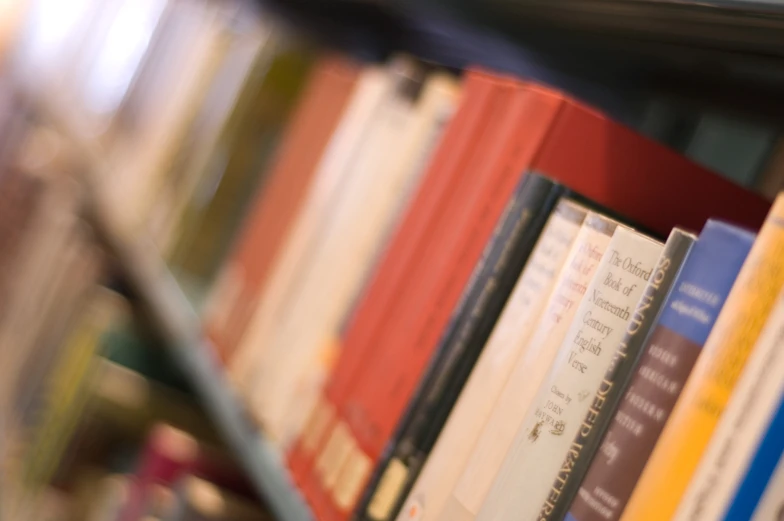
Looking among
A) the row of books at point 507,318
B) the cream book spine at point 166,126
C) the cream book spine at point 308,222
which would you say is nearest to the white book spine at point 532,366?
the row of books at point 507,318

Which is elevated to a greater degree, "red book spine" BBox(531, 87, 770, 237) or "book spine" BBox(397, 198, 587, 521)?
"red book spine" BBox(531, 87, 770, 237)

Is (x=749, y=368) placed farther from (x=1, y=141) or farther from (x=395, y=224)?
(x=1, y=141)

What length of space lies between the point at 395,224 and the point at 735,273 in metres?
0.40

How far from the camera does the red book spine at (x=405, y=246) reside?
65 centimetres

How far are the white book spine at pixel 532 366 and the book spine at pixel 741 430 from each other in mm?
136

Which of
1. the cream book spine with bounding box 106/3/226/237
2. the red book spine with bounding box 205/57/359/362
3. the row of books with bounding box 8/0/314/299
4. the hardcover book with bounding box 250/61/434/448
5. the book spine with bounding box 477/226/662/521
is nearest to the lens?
the book spine with bounding box 477/226/662/521

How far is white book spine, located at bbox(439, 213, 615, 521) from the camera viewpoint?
46 cm

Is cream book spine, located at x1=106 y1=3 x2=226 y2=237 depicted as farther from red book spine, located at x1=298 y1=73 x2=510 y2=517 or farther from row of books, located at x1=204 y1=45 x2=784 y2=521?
red book spine, located at x1=298 y1=73 x2=510 y2=517

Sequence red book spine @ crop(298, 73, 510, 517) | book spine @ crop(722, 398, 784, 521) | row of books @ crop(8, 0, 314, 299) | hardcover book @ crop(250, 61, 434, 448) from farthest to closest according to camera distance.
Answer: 1. row of books @ crop(8, 0, 314, 299)
2. hardcover book @ crop(250, 61, 434, 448)
3. red book spine @ crop(298, 73, 510, 517)
4. book spine @ crop(722, 398, 784, 521)

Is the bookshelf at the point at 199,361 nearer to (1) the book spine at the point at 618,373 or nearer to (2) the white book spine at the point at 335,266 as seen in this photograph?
(2) the white book spine at the point at 335,266

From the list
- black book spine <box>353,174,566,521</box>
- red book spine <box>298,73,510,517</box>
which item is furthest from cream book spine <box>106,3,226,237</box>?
black book spine <box>353,174,566,521</box>

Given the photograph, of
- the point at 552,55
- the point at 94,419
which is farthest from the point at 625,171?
the point at 94,419

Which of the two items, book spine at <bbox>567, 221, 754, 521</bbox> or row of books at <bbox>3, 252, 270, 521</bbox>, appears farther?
row of books at <bbox>3, 252, 270, 521</bbox>

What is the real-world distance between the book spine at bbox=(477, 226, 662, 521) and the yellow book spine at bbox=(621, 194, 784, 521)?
57 mm
